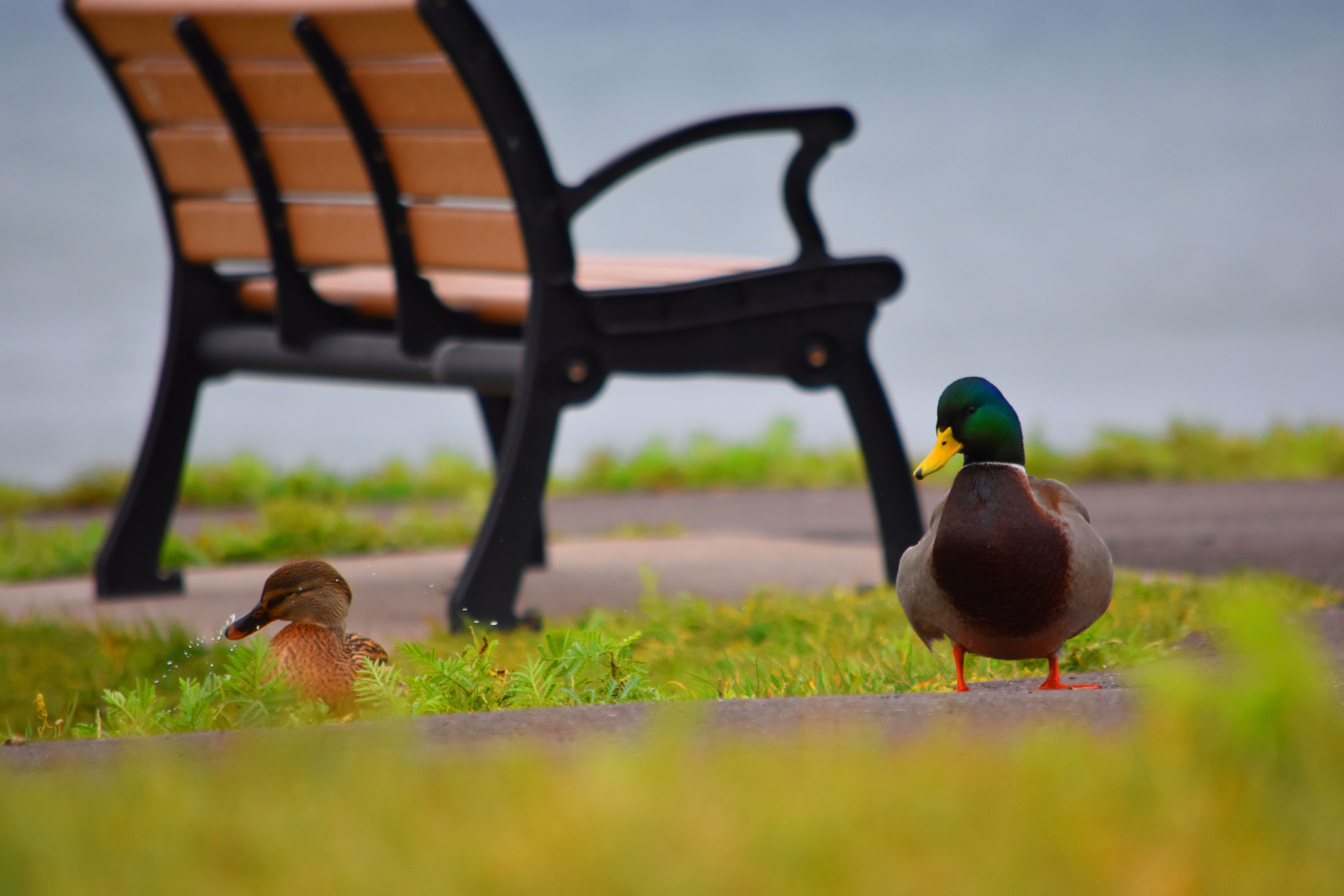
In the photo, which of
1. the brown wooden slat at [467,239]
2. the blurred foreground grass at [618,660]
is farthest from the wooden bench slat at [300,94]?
the blurred foreground grass at [618,660]

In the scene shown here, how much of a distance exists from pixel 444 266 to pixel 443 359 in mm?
302

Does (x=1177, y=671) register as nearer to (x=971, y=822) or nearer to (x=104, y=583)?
(x=971, y=822)

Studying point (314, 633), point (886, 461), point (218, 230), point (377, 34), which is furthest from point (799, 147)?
point (314, 633)

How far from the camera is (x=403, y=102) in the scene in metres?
4.77

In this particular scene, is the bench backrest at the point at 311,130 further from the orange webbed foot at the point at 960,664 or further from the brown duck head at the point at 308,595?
the orange webbed foot at the point at 960,664

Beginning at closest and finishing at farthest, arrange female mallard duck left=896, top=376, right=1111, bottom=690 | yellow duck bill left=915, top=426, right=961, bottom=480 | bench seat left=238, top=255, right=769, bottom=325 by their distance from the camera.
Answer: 1. female mallard duck left=896, top=376, right=1111, bottom=690
2. yellow duck bill left=915, top=426, right=961, bottom=480
3. bench seat left=238, top=255, right=769, bottom=325

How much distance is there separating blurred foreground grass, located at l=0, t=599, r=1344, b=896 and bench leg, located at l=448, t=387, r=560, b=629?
2217 millimetres

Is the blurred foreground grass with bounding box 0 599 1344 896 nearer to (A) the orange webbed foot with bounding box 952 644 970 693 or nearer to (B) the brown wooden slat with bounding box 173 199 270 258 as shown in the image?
(A) the orange webbed foot with bounding box 952 644 970 693

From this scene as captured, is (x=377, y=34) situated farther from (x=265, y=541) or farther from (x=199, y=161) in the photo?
(x=265, y=541)

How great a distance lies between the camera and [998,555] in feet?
9.32

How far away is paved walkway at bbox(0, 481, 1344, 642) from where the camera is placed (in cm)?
550

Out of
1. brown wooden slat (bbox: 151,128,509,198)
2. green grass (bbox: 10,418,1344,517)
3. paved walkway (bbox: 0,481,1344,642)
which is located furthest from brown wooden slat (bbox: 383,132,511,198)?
green grass (bbox: 10,418,1344,517)

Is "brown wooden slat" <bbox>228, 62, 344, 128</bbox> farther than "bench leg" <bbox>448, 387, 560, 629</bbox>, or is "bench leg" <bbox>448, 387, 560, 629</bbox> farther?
"brown wooden slat" <bbox>228, 62, 344, 128</bbox>

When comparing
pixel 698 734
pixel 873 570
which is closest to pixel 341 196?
pixel 873 570
